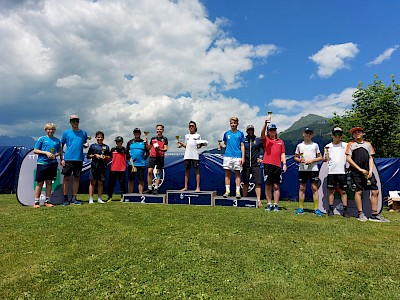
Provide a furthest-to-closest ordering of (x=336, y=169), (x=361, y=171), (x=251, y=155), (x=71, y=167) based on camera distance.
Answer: (x=251, y=155), (x=71, y=167), (x=336, y=169), (x=361, y=171)

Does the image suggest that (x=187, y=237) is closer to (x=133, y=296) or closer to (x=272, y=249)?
(x=272, y=249)

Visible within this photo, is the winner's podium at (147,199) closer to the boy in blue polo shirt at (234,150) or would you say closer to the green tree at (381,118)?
the boy in blue polo shirt at (234,150)

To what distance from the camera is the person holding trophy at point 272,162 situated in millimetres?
6660

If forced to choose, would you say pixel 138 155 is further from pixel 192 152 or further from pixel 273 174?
pixel 273 174

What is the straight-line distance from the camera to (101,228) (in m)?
4.66

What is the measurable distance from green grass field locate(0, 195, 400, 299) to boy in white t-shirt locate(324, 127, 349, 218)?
1.04 meters

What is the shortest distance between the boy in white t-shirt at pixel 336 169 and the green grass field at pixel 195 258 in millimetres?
1040

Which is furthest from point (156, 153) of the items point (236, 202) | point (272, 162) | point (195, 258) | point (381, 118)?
point (381, 118)

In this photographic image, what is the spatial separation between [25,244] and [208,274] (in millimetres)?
2808

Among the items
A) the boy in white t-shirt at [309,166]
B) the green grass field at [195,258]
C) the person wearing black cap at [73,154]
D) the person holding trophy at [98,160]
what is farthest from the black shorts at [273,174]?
the person wearing black cap at [73,154]

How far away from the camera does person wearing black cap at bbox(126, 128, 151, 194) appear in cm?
835

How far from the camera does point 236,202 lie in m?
7.20

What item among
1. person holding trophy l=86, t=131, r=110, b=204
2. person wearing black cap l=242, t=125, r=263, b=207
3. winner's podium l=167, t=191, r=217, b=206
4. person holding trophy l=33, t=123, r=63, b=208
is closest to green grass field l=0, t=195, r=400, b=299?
person holding trophy l=33, t=123, r=63, b=208

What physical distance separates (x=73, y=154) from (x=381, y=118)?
2028 cm
